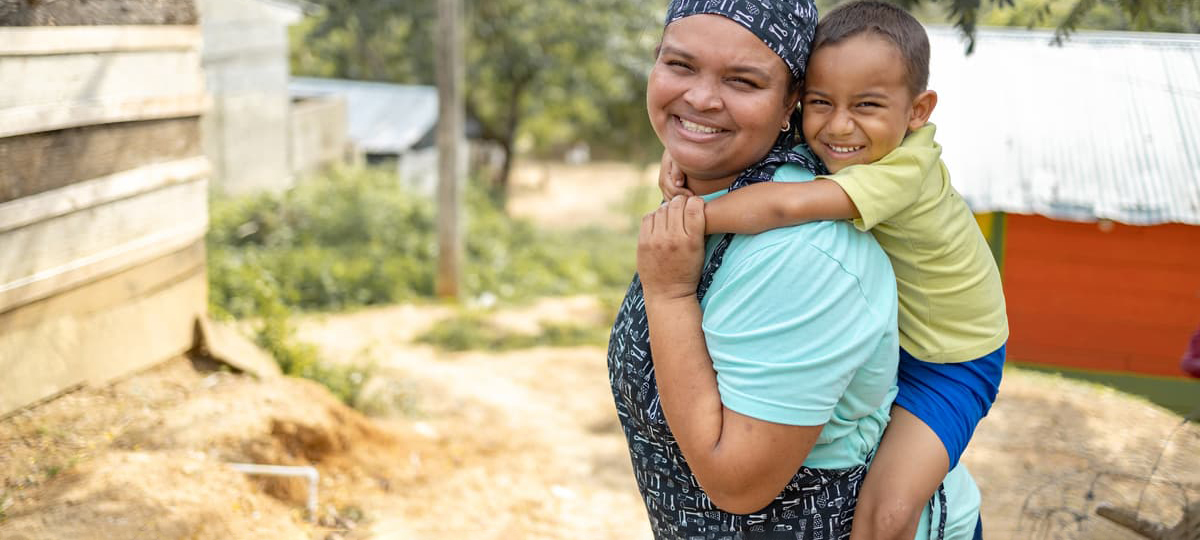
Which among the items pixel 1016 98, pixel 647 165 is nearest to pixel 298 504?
pixel 1016 98

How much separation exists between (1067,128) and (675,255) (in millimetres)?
5425

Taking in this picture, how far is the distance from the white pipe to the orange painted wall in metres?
5.45

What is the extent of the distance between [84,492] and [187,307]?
3.92ft

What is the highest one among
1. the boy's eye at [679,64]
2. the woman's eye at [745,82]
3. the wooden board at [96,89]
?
the boy's eye at [679,64]

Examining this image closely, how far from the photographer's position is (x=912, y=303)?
5.74 feet

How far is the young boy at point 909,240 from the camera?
167 cm

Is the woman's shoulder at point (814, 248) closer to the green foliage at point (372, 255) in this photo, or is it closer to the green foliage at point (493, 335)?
the green foliage at point (372, 255)

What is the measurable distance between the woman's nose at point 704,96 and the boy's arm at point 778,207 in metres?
0.15

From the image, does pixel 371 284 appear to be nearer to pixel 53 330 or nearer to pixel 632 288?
pixel 53 330

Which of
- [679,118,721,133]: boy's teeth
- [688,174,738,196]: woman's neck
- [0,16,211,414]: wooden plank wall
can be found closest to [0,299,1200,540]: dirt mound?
[0,16,211,414]: wooden plank wall

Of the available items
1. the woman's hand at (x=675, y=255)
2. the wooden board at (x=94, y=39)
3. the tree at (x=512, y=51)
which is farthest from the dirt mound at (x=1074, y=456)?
the tree at (x=512, y=51)

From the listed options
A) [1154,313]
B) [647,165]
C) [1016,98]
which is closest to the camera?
[1016,98]

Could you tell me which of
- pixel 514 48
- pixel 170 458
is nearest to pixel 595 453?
pixel 170 458

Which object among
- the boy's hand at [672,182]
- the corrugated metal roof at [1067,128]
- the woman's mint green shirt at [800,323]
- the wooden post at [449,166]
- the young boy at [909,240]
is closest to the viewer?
the woman's mint green shirt at [800,323]
